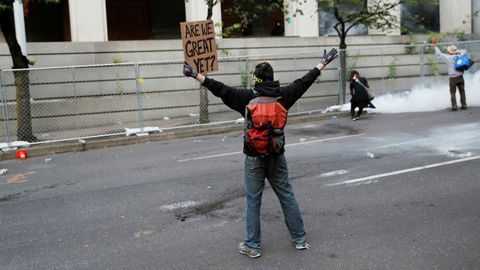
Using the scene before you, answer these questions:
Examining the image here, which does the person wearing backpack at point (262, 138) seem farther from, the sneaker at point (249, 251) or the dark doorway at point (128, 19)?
the dark doorway at point (128, 19)

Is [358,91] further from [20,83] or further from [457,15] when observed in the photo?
[457,15]

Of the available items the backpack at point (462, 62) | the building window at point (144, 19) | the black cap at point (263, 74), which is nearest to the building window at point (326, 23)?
the building window at point (144, 19)

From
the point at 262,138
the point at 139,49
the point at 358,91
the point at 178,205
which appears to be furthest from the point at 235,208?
the point at 139,49

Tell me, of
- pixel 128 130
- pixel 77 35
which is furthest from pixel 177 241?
pixel 77 35

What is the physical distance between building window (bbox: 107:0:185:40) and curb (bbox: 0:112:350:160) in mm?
8709

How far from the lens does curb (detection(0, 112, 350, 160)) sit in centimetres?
1240

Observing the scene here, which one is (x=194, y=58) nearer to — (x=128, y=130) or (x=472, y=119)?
(x=128, y=130)

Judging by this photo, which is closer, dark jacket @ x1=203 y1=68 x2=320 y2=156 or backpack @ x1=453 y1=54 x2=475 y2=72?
dark jacket @ x1=203 y1=68 x2=320 y2=156

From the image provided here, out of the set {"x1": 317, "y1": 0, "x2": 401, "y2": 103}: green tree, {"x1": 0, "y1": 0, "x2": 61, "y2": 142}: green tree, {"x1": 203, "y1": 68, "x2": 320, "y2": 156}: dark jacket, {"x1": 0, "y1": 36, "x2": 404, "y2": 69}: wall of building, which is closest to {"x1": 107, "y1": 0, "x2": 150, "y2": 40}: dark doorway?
{"x1": 0, "y1": 36, "x2": 404, "y2": 69}: wall of building

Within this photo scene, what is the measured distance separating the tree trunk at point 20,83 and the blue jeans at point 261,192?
9563 mm

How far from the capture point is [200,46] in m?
8.16

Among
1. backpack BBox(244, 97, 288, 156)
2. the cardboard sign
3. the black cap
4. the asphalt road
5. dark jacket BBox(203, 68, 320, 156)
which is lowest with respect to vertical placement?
the asphalt road

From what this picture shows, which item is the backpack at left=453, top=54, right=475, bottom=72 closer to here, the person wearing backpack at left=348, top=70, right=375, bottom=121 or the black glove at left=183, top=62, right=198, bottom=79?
the person wearing backpack at left=348, top=70, right=375, bottom=121

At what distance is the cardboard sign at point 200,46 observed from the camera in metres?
7.93
